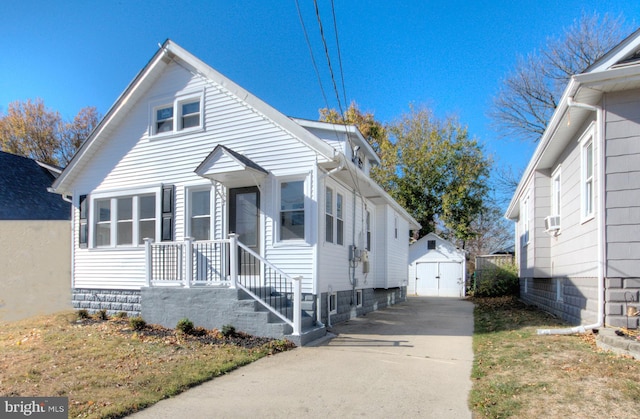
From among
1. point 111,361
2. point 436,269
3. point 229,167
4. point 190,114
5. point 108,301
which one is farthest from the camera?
point 436,269

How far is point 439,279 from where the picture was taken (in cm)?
2428

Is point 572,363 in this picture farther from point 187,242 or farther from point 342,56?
point 187,242

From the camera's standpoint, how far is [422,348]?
751 cm

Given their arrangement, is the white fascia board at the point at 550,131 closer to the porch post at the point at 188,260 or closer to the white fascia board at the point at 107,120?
the porch post at the point at 188,260

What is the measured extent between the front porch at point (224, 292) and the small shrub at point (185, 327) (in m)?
0.35

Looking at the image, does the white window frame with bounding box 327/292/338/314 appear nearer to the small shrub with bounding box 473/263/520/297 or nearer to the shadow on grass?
the shadow on grass

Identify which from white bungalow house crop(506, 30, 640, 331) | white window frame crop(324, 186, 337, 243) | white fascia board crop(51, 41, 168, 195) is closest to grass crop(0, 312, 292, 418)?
white window frame crop(324, 186, 337, 243)

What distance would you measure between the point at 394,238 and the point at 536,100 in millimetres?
14774

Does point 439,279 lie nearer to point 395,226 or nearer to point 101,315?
point 395,226

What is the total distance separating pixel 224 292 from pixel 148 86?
20.0 feet

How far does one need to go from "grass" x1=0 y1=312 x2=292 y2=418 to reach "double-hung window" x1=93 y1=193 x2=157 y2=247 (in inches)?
102

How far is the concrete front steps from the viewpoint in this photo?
788 centimetres

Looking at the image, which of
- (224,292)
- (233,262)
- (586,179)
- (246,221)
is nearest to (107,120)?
(246,221)

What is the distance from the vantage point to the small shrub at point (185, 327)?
26.7ft
